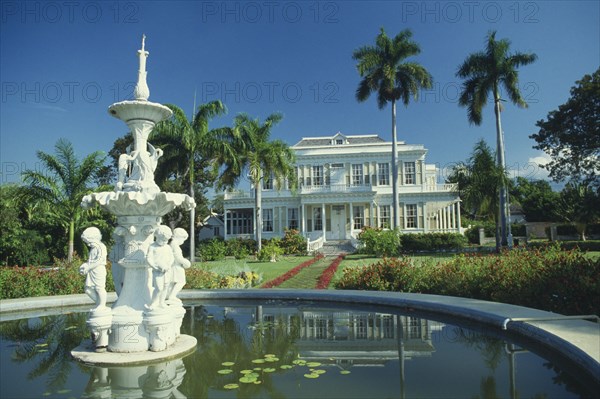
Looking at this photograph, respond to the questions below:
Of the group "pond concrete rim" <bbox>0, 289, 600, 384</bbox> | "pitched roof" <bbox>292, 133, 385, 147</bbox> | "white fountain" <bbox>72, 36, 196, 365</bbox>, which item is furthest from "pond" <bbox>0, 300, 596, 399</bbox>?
"pitched roof" <bbox>292, 133, 385, 147</bbox>

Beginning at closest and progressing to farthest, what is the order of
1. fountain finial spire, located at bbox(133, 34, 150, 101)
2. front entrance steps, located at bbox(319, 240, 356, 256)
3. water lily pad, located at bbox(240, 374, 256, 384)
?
water lily pad, located at bbox(240, 374, 256, 384) < fountain finial spire, located at bbox(133, 34, 150, 101) < front entrance steps, located at bbox(319, 240, 356, 256)

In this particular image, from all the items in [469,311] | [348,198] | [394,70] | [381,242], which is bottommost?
[469,311]

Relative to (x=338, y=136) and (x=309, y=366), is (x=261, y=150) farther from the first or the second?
(x=309, y=366)

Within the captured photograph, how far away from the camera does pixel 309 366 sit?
493cm

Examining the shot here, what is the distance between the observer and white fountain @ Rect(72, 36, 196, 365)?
214 inches

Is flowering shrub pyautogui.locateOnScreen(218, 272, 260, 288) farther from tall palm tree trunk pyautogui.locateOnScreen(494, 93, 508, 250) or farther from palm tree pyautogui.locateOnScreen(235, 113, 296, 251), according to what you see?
tall palm tree trunk pyautogui.locateOnScreen(494, 93, 508, 250)

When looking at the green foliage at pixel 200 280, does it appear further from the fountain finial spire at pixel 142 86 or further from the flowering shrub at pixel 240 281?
the fountain finial spire at pixel 142 86

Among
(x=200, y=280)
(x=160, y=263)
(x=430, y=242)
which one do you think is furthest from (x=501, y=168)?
(x=160, y=263)

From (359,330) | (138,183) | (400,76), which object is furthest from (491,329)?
(400,76)

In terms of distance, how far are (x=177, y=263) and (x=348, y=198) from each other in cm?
3386

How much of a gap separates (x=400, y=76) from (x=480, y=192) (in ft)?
35.6

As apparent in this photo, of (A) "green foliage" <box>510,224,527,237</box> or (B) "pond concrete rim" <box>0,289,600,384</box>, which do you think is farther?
(A) "green foliage" <box>510,224,527,237</box>

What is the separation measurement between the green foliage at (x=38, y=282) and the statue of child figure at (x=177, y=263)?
6555mm

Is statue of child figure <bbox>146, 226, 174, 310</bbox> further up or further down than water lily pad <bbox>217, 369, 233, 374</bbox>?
further up
